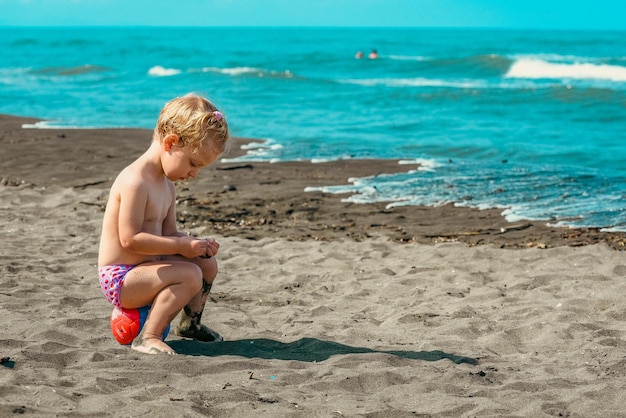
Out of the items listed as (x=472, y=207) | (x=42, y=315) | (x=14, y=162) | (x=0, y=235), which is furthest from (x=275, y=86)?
(x=42, y=315)

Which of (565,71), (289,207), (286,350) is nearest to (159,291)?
(286,350)

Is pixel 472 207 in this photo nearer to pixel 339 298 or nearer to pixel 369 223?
pixel 369 223

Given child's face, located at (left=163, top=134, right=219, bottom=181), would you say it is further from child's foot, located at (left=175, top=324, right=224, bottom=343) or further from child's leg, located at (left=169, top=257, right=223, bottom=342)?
child's foot, located at (left=175, top=324, right=224, bottom=343)

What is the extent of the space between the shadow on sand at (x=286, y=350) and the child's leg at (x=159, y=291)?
187 mm

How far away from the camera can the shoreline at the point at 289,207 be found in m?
7.61

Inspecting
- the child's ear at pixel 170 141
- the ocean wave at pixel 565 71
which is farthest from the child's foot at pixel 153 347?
the ocean wave at pixel 565 71

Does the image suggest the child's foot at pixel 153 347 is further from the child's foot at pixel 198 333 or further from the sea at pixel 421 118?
the sea at pixel 421 118

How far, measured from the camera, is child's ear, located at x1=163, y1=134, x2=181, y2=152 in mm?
4082

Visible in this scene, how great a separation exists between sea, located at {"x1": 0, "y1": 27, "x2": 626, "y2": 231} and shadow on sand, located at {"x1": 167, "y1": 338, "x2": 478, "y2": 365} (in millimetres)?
1299

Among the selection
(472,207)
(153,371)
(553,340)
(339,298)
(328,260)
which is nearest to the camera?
(153,371)

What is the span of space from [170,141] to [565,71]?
3375cm

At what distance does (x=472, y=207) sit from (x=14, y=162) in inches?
236

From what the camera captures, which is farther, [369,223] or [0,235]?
[369,223]

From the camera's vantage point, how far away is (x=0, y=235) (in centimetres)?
705
